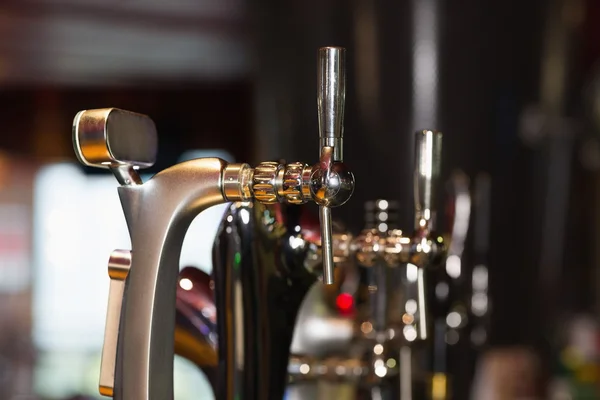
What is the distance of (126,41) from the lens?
2.96 metres

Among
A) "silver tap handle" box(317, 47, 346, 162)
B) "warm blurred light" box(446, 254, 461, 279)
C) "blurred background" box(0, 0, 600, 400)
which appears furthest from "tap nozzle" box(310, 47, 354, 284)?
"warm blurred light" box(446, 254, 461, 279)

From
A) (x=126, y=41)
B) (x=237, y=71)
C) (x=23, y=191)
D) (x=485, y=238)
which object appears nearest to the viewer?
(x=485, y=238)

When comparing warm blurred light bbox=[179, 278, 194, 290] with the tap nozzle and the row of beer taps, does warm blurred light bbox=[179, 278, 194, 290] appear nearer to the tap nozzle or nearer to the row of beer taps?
the row of beer taps

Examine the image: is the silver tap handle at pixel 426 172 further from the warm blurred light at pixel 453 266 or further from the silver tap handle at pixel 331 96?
the warm blurred light at pixel 453 266

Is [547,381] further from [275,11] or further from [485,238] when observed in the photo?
[275,11]

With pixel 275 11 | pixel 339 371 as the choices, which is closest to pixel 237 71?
pixel 275 11

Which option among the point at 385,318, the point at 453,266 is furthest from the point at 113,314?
the point at 453,266

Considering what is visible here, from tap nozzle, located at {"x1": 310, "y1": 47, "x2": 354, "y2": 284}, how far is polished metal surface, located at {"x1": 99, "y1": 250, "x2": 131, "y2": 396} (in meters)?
0.12

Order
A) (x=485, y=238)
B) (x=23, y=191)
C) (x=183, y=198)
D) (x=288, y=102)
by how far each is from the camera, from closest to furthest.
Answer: (x=183, y=198) → (x=485, y=238) → (x=288, y=102) → (x=23, y=191)

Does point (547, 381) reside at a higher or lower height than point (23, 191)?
lower

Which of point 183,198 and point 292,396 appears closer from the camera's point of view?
point 183,198

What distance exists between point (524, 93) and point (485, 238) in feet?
1.27

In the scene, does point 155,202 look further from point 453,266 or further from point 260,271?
point 453,266

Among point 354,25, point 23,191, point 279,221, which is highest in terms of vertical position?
point 354,25
